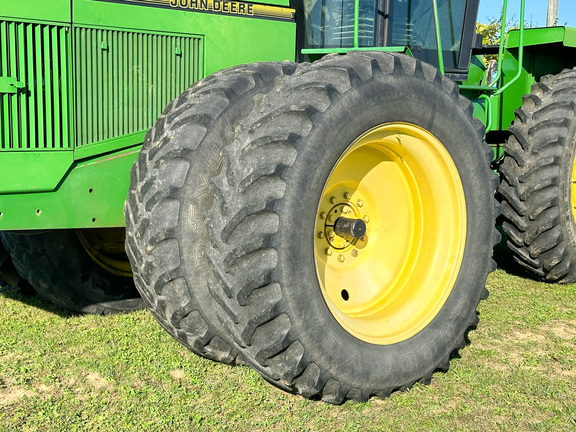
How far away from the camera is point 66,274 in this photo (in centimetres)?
440

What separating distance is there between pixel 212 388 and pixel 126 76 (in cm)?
163

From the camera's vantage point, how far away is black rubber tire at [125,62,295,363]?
3201mm

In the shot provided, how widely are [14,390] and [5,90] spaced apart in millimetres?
1394

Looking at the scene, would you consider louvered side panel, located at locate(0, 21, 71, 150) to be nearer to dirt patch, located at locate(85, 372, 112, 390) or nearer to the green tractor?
the green tractor

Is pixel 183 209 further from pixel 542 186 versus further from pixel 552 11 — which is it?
pixel 552 11

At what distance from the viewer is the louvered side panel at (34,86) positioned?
3318 millimetres

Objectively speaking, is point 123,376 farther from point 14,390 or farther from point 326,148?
point 326,148

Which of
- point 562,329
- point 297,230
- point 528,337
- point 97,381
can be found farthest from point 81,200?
point 562,329

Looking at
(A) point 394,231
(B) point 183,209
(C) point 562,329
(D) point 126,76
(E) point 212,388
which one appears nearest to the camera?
(B) point 183,209

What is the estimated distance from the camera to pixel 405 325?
3.55 m

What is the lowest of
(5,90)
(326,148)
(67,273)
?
(67,273)

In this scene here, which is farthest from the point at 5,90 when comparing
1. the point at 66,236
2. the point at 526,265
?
the point at 526,265

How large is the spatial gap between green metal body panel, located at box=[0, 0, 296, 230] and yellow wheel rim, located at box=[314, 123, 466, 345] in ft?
3.30

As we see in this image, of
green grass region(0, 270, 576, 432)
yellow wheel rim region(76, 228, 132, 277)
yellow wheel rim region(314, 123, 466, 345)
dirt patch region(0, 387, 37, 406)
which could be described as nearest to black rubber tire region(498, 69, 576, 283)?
green grass region(0, 270, 576, 432)
